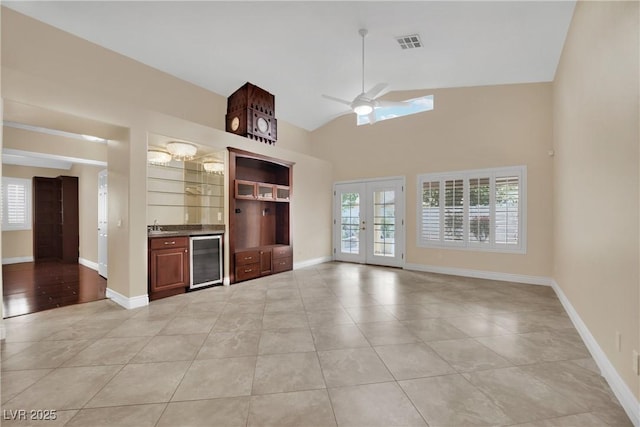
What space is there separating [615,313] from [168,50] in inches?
235

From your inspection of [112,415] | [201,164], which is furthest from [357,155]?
[112,415]

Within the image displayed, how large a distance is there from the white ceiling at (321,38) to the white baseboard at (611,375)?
3.64 metres

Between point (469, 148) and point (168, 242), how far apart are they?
5.88 m

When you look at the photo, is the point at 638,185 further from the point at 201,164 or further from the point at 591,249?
the point at 201,164

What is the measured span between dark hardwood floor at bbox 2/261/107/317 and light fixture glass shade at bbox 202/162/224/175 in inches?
104

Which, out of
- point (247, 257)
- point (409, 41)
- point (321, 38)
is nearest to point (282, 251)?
point (247, 257)

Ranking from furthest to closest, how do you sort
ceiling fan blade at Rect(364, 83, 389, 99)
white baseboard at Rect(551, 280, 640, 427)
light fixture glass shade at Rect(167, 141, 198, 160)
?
1. light fixture glass shade at Rect(167, 141, 198, 160)
2. ceiling fan blade at Rect(364, 83, 389, 99)
3. white baseboard at Rect(551, 280, 640, 427)

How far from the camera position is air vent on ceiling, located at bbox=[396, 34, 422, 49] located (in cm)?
395

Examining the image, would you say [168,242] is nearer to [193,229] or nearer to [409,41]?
[193,229]

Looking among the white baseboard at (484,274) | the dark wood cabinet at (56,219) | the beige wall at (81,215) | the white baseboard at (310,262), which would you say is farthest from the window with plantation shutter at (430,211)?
the dark wood cabinet at (56,219)

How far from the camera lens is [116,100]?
11.5 ft

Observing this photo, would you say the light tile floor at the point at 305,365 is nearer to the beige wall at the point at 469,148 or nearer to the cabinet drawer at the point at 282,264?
the beige wall at the point at 469,148

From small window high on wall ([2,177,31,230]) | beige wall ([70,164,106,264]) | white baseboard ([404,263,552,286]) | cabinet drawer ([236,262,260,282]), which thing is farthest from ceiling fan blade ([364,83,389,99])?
small window high on wall ([2,177,31,230])

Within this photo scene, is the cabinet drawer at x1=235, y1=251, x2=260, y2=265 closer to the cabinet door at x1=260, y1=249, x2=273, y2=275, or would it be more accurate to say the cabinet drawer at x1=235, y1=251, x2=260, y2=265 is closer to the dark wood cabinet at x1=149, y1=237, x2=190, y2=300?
the cabinet door at x1=260, y1=249, x2=273, y2=275
